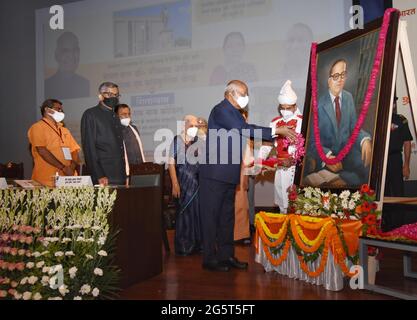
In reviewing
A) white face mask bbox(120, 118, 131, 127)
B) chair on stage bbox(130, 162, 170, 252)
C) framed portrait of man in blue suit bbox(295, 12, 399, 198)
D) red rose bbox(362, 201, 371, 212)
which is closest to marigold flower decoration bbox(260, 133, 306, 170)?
framed portrait of man in blue suit bbox(295, 12, 399, 198)

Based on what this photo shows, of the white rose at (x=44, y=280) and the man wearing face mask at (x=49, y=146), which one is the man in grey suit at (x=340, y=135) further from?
the man wearing face mask at (x=49, y=146)

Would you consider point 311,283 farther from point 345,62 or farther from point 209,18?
point 209,18

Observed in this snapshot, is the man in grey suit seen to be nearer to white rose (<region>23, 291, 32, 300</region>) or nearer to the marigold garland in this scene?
the marigold garland

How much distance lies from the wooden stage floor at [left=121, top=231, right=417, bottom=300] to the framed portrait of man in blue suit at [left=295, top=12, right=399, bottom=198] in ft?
2.24

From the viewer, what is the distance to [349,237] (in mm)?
2932

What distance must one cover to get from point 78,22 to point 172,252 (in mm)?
4628

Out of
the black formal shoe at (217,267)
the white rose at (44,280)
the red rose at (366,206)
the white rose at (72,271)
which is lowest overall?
the black formal shoe at (217,267)

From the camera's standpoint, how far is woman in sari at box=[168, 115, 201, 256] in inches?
184

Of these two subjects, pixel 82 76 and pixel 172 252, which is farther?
pixel 82 76

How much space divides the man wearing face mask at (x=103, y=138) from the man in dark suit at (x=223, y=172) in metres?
0.72

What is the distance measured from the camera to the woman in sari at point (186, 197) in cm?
467

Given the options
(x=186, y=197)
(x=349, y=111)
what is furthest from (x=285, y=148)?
(x=186, y=197)

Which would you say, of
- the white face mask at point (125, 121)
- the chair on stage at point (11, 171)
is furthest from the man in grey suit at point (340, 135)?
the chair on stage at point (11, 171)
